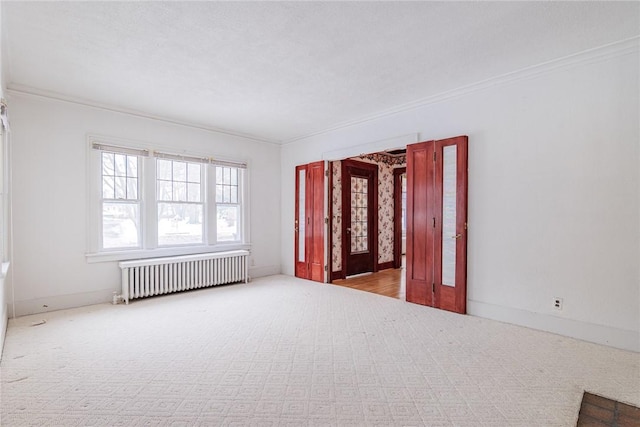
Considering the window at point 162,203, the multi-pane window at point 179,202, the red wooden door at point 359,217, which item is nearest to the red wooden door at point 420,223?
the red wooden door at point 359,217

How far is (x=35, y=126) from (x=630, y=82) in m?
6.51

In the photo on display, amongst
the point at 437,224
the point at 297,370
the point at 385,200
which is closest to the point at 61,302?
the point at 297,370

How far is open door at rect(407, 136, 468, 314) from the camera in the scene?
13.0 feet

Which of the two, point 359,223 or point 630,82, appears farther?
point 359,223

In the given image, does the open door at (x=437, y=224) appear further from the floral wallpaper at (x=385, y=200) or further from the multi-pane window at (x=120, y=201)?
the multi-pane window at (x=120, y=201)

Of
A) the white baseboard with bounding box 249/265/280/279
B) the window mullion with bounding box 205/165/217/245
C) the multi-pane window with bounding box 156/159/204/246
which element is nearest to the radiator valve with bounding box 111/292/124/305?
the multi-pane window with bounding box 156/159/204/246

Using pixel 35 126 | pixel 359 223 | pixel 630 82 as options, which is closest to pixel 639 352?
pixel 630 82

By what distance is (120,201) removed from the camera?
4.69 metres

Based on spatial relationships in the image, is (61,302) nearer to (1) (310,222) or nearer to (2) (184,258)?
(2) (184,258)

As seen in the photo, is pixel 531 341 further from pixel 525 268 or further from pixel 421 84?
pixel 421 84

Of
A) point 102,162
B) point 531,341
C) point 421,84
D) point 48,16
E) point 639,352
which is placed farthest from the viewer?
point 102,162

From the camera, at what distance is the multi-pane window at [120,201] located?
4.61m

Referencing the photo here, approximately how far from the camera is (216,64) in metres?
3.29

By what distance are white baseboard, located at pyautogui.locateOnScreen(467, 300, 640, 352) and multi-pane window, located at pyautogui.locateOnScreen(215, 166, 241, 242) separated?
417 cm
